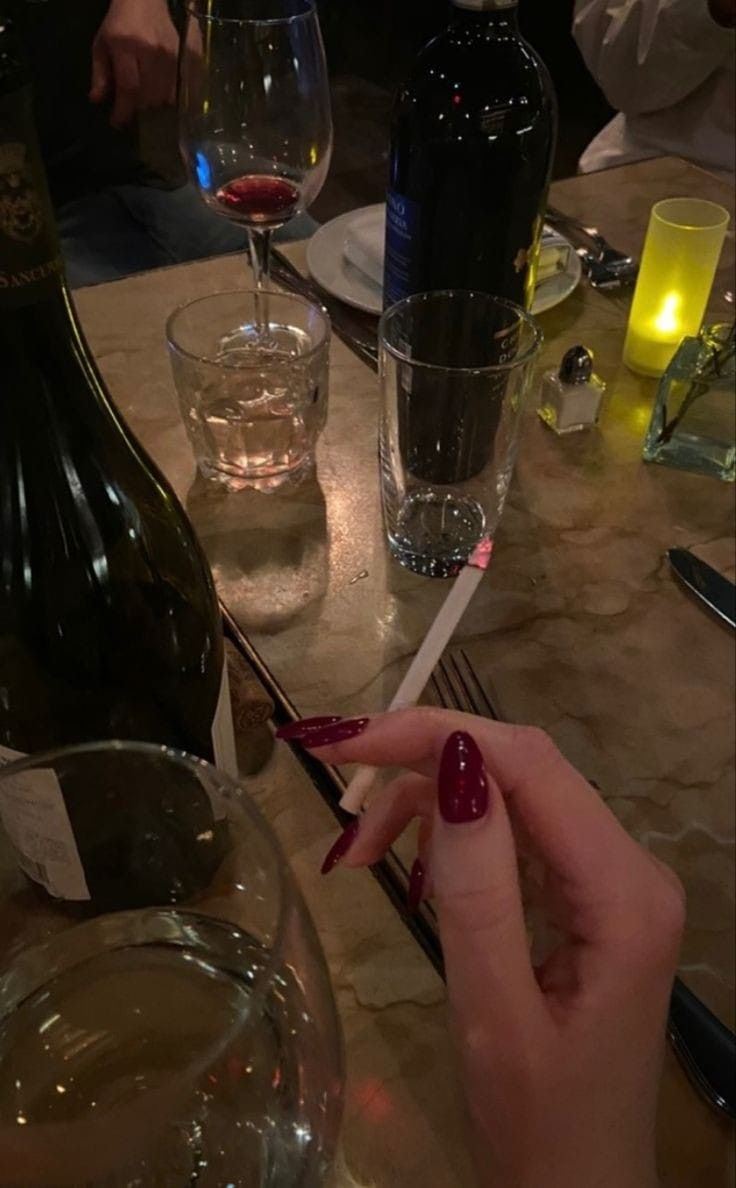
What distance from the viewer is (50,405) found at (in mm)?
435

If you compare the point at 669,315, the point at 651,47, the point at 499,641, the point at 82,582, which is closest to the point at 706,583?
the point at 499,641

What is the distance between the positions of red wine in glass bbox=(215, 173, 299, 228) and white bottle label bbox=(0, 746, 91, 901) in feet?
1.61

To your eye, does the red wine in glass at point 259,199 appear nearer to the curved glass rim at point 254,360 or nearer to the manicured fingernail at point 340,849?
the curved glass rim at point 254,360

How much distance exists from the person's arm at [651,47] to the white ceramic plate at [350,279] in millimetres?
628

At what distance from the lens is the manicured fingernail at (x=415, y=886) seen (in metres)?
0.45

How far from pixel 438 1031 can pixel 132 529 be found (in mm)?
250

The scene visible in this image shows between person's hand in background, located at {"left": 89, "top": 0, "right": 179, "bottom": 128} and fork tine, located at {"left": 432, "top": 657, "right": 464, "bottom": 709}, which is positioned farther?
person's hand in background, located at {"left": 89, "top": 0, "right": 179, "bottom": 128}

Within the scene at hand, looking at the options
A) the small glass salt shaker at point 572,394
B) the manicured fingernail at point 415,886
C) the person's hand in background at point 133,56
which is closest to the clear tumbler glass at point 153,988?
the manicured fingernail at point 415,886

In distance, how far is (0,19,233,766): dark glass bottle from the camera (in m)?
0.43

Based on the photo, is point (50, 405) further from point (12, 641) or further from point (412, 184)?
point (412, 184)

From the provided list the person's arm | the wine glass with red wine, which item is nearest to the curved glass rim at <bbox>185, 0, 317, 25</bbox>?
the wine glass with red wine

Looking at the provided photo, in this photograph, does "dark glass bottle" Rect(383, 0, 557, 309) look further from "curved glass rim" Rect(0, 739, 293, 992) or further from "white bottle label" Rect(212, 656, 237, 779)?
"curved glass rim" Rect(0, 739, 293, 992)

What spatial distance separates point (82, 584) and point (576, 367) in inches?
16.3

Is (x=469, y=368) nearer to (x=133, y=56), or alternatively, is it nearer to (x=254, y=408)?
(x=254, y=408)
